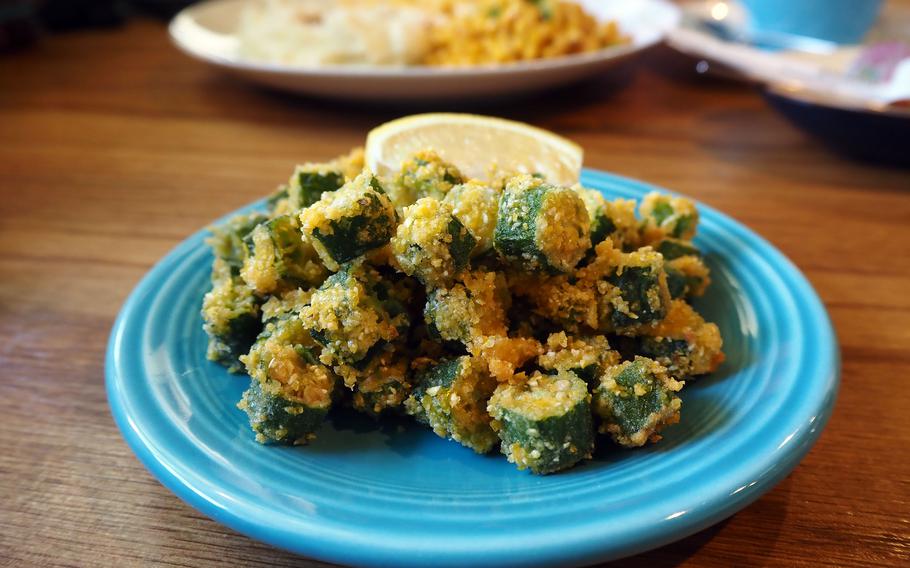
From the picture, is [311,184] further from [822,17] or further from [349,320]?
[822,17]

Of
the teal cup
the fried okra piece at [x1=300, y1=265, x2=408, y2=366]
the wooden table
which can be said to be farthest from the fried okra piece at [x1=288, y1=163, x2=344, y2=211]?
the teal cup

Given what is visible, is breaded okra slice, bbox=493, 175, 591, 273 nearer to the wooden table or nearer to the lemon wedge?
the lemon wedge

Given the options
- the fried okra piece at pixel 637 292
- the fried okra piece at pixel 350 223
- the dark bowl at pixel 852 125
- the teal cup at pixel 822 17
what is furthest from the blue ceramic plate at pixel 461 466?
the teal cup at pixel 822 17

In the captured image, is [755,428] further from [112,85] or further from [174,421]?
[112,85]

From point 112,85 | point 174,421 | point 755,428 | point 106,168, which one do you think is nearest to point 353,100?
point 106,168

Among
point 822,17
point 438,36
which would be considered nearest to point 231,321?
point 438,36

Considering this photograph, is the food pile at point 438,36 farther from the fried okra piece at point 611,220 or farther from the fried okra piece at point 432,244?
the fried okra piece at point 432,244
